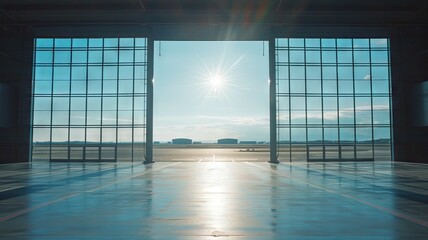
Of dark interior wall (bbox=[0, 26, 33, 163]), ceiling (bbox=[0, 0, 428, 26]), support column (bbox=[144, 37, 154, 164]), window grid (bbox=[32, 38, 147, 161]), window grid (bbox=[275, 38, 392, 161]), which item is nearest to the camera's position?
ceiling (bbox=[0, 0, 428, 26])

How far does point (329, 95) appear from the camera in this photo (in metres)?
32.7

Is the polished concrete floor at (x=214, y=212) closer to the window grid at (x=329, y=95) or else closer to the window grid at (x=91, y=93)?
the window grid at (x=91, y=93)

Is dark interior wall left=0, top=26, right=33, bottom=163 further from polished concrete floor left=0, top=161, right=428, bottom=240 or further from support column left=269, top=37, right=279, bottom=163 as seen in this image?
support column left=269, top=37, right=279, bottom=163

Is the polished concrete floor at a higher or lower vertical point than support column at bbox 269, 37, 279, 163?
lower

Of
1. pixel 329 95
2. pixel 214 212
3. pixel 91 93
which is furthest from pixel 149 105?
Result: pixel 214 212

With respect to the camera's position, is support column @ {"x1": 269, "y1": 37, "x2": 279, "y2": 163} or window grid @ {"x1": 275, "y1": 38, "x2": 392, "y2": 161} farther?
Answer: window grid @ {"x1": 275, "y1": 38, "x2": 392, "y2": 161}

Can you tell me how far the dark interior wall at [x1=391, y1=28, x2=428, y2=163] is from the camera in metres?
31.3

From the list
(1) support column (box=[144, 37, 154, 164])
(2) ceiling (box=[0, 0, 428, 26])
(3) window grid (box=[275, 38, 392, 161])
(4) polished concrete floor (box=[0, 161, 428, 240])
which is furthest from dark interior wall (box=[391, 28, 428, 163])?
(1) support column (box=[144, 37, 154, 164])

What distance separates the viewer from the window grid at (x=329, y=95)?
3244cm

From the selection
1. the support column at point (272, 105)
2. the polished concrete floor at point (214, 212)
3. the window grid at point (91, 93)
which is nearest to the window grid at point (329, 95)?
the support column at point (272, 105)

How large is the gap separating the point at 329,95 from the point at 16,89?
97.2 feet

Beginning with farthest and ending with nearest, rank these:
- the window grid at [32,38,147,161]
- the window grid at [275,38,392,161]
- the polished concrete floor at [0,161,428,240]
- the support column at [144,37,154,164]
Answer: the window grid at [275,38,392,161] → the window grid at [32,38,147,161] → the support column at [144,37,154,164] → the polished concrete floor at [0,161,428,240]

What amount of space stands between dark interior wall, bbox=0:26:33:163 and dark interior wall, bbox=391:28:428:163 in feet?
114

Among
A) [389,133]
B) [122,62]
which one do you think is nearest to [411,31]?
[389,133]
